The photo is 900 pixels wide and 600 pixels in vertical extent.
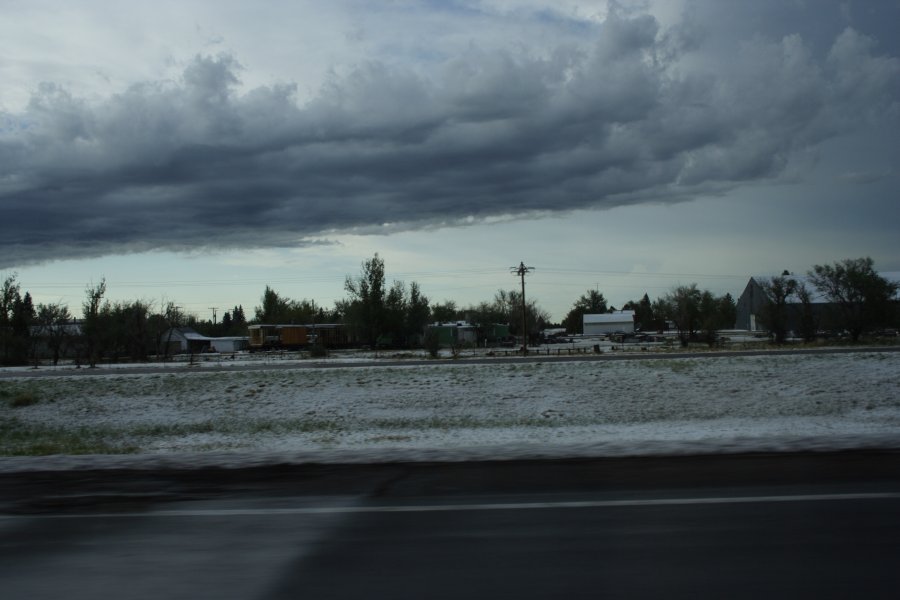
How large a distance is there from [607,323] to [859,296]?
2644 inches

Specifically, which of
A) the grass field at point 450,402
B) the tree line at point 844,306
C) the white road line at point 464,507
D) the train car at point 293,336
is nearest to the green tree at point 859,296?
the tree line at point 844,306

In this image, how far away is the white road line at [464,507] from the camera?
630cm

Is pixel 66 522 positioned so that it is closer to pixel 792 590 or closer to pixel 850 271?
pixel 792 590

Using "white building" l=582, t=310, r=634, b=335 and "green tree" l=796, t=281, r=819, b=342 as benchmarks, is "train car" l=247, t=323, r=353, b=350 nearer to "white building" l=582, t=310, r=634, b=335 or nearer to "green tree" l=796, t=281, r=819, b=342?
"green tree" l=796, t=281, r=819, b=342

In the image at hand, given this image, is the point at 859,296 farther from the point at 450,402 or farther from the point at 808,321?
the point at 450,402

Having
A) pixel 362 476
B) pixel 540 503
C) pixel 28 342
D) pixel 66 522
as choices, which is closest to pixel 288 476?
pixel 362 476

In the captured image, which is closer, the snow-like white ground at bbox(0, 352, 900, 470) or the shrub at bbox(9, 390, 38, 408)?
the snow-like white ground at bbox(0, 352, 900, 470)

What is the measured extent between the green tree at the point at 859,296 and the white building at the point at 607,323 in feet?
202

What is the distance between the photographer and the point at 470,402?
3234 centimetres

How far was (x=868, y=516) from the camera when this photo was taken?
5.80m

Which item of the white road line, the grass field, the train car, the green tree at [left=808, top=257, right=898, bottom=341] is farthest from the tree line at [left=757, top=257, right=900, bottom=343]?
the white road line

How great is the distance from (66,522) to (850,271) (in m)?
69.7

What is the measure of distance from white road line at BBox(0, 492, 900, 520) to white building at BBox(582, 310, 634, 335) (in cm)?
12253

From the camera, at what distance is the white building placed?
417ft
